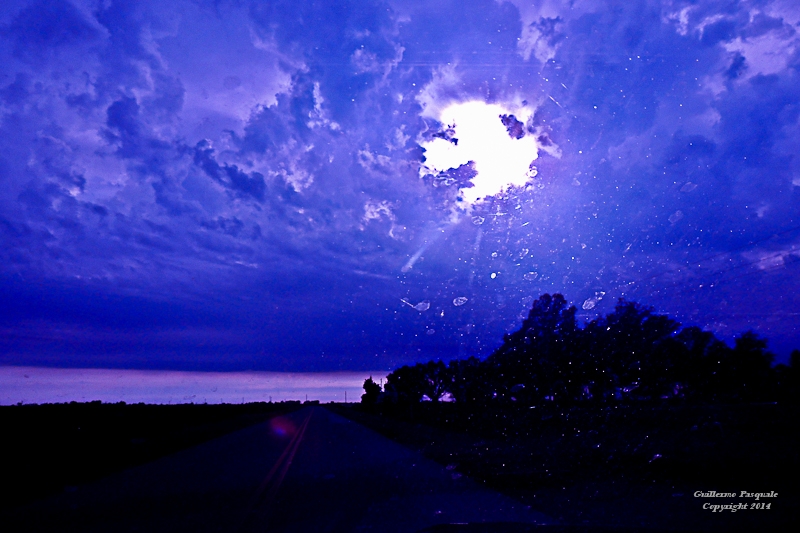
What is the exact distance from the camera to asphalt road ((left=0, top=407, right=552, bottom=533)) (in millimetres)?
9109

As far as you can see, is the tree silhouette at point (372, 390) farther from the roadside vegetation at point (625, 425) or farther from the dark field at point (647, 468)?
the dark field at point (647, 468)

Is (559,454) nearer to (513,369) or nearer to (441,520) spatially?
(441,520)

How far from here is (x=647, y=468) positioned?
48.7 ft

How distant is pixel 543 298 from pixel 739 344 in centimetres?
1816

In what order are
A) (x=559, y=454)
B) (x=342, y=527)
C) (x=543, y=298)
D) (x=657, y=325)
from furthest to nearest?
(x=543, y=298) → (x=657, y=325) → (x=559, y=454) → (x=342, y=527)

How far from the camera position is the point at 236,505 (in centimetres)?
1093

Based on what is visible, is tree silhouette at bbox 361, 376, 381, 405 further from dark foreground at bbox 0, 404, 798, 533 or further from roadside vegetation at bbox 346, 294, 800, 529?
dark foreground at bbox 0, 404, 798, 533

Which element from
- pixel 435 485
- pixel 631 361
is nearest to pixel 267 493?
pixel 435 485

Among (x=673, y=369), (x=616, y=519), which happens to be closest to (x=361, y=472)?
(x=616, y=519)

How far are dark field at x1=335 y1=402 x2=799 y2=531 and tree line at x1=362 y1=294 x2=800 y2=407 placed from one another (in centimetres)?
2343

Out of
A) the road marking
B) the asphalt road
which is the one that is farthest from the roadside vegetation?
the road marking

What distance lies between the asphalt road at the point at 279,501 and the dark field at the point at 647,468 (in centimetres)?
136

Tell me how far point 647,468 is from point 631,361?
1676 inches

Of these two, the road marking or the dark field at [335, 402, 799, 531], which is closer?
the dark field at [335, 402, 799, 531]
